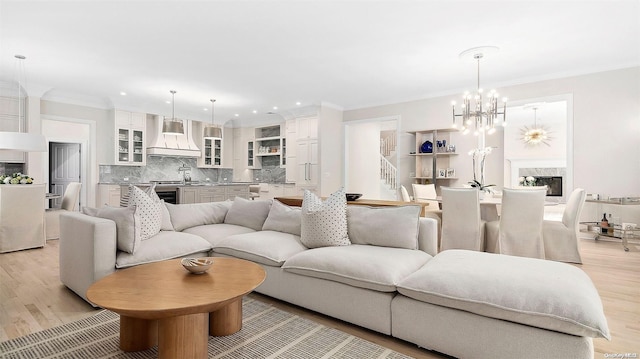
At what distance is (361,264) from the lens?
7.43 ft

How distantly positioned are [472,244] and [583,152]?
2588 mm

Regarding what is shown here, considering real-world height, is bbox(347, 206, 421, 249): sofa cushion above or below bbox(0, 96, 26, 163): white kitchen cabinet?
below

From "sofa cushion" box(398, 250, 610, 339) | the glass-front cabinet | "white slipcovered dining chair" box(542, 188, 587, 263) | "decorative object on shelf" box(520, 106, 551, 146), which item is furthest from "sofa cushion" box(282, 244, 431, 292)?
"decorative object on shelf" box(520, 106, 551, 146)

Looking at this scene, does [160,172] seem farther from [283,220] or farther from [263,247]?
[263,247]

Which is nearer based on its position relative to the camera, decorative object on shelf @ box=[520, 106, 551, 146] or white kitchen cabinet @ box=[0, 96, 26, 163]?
white kitchen cabinet @ box=[0, 96, 26, 163]

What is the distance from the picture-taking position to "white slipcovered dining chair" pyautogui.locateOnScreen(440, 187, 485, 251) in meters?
4.07

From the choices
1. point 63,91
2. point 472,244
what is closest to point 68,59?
point 63,91

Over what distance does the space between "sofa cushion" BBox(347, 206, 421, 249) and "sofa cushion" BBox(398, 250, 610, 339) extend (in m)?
0.47

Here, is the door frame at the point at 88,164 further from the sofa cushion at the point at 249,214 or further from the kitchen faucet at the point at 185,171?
the sofa cushion at the point at 249,214

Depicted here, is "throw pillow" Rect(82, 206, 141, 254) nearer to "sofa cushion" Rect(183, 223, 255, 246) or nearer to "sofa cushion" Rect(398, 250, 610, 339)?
"sofa cushion" Rect(183, 223, 255, 246)

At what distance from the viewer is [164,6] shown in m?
3.19

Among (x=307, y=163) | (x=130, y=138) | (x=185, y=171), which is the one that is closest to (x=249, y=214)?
(x=307, y=163)

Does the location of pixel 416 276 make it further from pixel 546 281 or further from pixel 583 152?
pixel 583 152

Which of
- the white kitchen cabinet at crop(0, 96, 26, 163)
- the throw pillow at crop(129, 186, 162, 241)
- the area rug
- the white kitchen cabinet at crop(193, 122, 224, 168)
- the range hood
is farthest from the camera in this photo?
the white kitchen cabinet at crop(193, 122, 224, 168)
